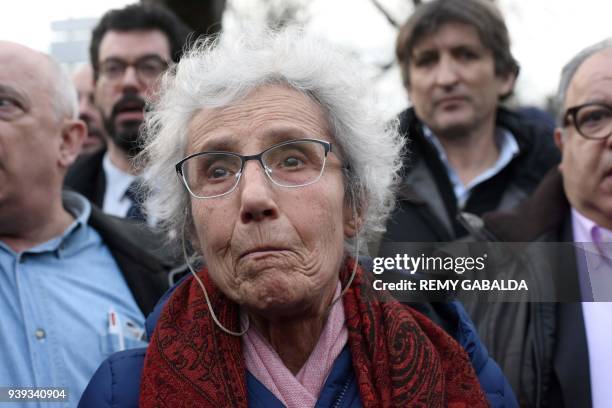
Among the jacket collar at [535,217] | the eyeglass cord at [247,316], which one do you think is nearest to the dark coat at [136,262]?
the eyeglass cord at [247,316]

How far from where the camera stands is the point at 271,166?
224cm

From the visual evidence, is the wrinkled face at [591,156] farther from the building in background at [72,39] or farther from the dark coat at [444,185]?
the building in background at [72,39]

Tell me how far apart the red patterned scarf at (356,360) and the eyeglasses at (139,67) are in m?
2.66

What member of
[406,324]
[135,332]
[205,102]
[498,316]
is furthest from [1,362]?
[498,316]

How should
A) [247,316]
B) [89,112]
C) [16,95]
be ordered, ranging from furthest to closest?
[89,112], [16,95], [247,316]

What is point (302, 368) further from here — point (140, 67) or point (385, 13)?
point (385, 13)

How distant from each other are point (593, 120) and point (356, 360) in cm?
132

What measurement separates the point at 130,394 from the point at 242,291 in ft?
1.46

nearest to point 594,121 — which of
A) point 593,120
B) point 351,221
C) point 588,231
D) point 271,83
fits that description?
point 593,120

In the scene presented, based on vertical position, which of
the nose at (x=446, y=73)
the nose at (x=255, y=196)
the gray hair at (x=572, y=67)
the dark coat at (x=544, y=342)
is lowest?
the dark coat at (x=544, y=342)

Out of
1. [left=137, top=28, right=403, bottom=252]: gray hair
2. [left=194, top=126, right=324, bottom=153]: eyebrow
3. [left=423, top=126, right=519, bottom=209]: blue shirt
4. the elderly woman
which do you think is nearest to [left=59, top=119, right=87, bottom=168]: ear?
[left=137, top=28, right=403, bottom=252]: gray hair

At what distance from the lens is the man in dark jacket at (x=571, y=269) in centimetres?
258

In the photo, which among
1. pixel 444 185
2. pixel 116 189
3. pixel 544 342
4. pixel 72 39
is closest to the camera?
pixel 544 342

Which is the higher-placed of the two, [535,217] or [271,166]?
[535,217]
